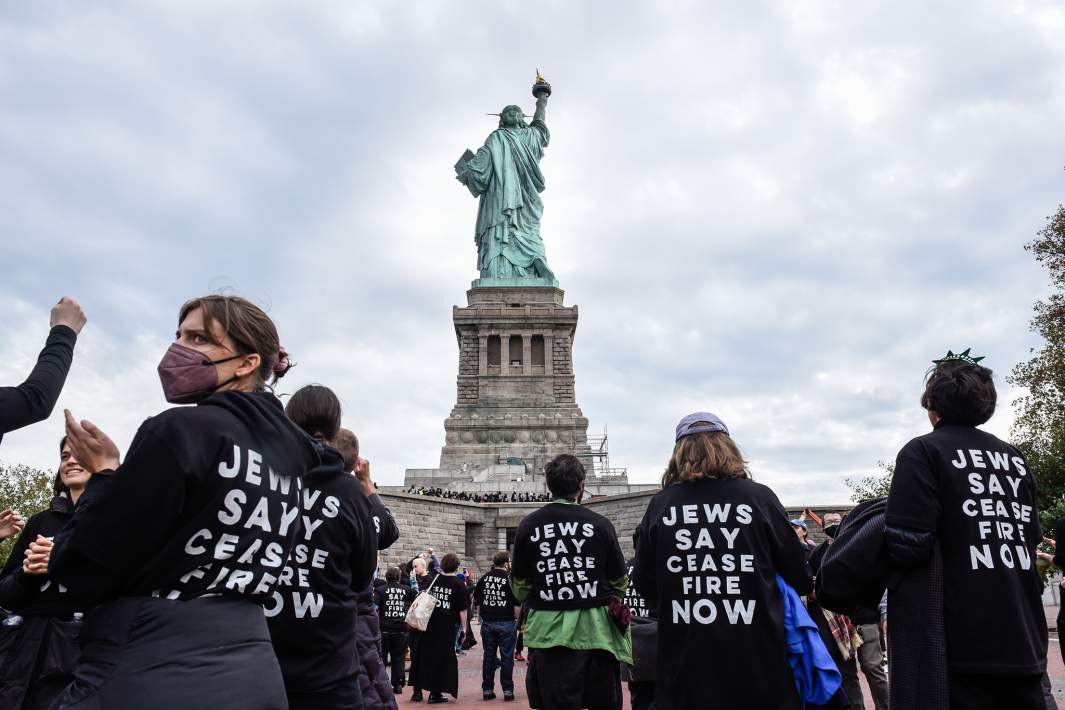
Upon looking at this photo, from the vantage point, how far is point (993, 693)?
3.42 m

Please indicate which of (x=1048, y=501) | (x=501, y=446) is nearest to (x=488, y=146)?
(x=501, y=446)

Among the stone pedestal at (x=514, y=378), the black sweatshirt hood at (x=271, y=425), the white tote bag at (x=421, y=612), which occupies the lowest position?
the white tote bag at (x=421, y=612)

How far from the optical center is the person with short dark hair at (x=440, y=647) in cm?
1021

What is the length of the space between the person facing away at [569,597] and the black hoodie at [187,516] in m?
3.11

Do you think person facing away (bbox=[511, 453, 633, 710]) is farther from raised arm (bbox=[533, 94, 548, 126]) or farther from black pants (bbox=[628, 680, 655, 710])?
raised arm (bbox=[533, 94, 548, 126])

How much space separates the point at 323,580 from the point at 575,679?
2164 millimetres

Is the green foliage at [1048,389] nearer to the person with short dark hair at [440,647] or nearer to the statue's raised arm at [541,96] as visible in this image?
the person with short dark hair at [440,647]

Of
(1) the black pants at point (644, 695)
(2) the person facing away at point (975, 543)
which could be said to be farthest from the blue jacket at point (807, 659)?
(1) the black pants at point (644, 695)

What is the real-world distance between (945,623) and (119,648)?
2.93 meters

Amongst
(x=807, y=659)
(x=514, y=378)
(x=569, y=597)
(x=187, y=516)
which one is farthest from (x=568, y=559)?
(x=514, y=378)

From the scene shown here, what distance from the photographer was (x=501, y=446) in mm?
38188

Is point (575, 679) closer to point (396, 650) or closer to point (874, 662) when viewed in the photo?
point (874, 662)

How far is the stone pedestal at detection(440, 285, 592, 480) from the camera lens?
1524 inches

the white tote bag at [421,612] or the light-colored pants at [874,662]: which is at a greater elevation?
the white tote bag at [421,612]
